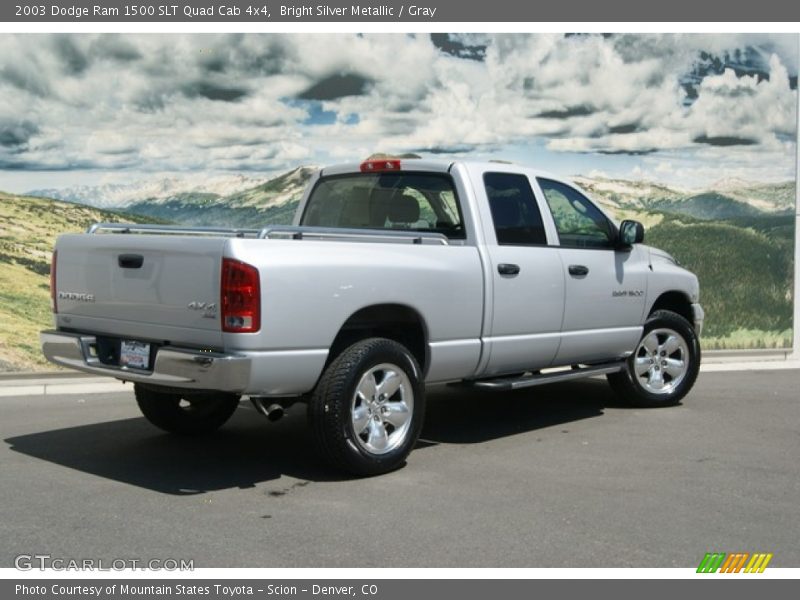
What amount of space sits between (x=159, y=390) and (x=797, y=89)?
10.3 m

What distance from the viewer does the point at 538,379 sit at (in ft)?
24.1

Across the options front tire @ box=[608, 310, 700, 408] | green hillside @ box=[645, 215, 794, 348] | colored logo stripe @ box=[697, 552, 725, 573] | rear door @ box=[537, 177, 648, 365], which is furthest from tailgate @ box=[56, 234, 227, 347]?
green hillside @ box=[645, 215, 794, 348]

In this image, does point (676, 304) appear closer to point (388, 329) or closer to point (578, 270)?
point (578, 270)

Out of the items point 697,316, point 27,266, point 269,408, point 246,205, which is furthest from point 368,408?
point 246,205

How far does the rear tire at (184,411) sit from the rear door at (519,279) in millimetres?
2025

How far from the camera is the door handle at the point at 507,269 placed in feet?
23.1

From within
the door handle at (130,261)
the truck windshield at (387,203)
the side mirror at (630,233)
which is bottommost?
the door handle at (130,261)

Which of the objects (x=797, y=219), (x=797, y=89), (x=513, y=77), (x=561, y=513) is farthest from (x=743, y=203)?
(x=561, y=513)

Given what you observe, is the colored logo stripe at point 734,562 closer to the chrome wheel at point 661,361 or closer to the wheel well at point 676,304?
the chrome wheel at point 661,361

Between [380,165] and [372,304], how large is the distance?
181 centimetres

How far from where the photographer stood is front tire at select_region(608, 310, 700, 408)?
8.64m

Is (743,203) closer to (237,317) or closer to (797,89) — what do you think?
(797,89)

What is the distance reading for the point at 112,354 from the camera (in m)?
6.26

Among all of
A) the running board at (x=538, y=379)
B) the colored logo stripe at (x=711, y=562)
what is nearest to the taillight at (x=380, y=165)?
the running board at (x=538, y=379)
